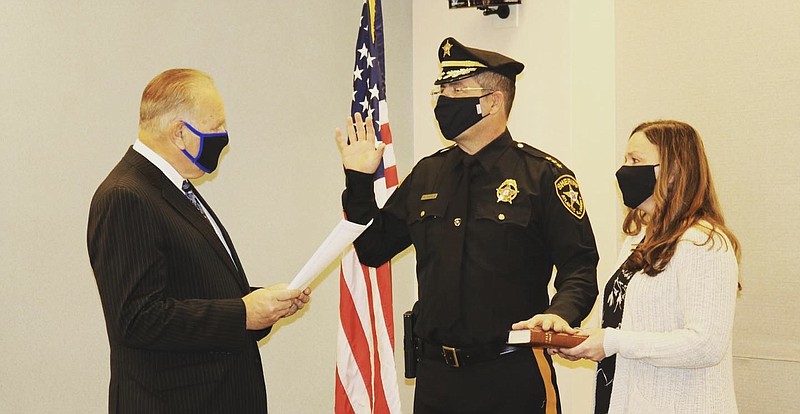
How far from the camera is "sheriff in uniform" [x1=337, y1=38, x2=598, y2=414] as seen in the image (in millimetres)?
2941

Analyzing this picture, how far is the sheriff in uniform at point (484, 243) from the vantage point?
2941 millimetres

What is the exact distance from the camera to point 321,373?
191 inches

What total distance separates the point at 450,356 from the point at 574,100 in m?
1.78

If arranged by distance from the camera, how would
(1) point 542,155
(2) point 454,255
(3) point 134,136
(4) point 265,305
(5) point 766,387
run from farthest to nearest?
(3) point 134,136
(5) point 766,387
(1) point 542,155
(2) point 454,255
(4) point 265,305

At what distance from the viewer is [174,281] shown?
2652 mm

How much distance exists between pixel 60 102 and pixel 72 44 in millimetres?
268

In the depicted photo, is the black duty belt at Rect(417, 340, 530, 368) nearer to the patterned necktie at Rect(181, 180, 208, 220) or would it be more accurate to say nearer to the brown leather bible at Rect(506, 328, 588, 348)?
the brown leather bible at Rect(506, 328, 588, 348)

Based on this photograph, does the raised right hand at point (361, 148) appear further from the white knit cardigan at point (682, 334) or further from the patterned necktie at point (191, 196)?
the white knit cardigan at point (682, 334)

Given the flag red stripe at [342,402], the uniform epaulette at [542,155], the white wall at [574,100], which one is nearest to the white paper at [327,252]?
the uniform epaulette at [542,155]

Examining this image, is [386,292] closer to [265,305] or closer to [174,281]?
[265,305]

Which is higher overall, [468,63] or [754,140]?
[468,63]

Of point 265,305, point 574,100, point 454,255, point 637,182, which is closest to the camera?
point 265,305

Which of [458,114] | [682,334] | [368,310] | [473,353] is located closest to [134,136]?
[368,310]

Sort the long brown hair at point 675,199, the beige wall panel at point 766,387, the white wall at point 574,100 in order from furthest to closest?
the white wall at point 574,100 < the beige wall panel at point 766,387 < the long brown hair at point 675,199
